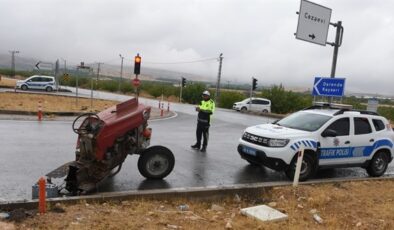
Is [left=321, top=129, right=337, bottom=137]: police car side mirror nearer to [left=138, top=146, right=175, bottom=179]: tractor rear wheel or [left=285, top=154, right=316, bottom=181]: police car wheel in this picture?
[left=285, top=154, right=316, bottom=181]: police car wheel

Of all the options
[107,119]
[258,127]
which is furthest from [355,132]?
[107,119]

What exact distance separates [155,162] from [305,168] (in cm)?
340

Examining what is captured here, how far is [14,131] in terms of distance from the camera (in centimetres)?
1393

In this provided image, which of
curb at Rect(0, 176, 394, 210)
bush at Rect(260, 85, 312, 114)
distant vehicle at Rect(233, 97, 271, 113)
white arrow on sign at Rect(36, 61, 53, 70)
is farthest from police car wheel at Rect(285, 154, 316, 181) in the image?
bush at Rect(260, 85, 312, 114)

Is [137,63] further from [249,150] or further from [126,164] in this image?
[249,150]

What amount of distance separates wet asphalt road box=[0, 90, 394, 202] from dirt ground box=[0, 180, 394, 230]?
1181mm

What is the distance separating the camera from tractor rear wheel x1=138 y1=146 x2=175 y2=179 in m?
8.31

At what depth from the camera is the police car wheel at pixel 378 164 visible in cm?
1077

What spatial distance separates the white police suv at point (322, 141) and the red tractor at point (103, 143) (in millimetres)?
2838

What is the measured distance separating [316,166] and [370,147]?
1.92m

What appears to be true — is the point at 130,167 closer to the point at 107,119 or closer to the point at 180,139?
the point at 107,119

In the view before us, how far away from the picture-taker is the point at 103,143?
7.21 meters

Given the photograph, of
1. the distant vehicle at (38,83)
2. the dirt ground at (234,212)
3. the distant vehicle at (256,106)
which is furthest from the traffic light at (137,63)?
the distant vehicle at (38,83)

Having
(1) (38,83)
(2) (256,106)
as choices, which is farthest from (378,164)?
(1) (38,83)
